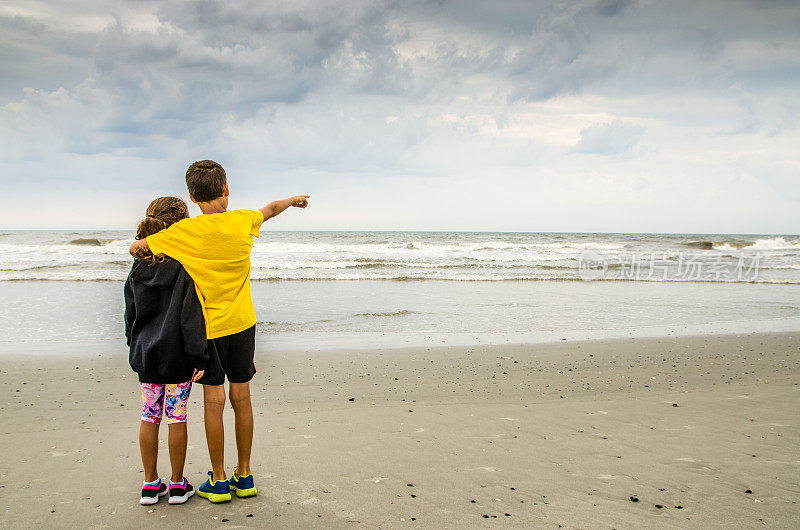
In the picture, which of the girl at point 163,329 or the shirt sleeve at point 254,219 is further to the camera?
the shirt sleeve at point 254,219

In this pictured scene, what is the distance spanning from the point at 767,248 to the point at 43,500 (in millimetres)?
48153

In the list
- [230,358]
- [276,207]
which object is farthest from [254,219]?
[230,358]

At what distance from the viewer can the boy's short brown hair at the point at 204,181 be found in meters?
2.71

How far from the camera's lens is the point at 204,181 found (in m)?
2.71

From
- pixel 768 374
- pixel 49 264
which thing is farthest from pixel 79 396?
pixel 49 264

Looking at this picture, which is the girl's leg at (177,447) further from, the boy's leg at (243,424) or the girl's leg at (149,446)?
the boy's leg at (243,424)

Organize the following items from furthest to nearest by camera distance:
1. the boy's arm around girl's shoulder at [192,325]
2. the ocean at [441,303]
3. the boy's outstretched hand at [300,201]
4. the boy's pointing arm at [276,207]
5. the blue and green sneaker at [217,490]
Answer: the ocean at [441,303] < the boy's outstretched hand at [300,201] < the boy's pointing arm at [276,207] < the blue and green sneaker at [217,490] < the boy's arm around girl's shoulder at [192,325]

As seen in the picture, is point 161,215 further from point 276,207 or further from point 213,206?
point 276,207

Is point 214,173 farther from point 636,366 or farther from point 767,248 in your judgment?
point 767,248

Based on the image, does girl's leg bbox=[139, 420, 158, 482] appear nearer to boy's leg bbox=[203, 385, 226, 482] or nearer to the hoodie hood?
boy's leg bbox=[203, 385, 226, 482]

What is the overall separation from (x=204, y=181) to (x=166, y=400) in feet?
→ 3.73

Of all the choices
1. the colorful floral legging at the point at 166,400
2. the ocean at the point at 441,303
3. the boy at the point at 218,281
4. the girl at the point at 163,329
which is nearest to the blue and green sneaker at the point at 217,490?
the boy at the point at 218,281

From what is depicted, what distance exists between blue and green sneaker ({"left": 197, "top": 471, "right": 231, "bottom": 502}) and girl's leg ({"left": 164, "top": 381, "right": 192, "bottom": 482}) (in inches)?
5.8

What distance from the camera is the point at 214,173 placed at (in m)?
2.73
